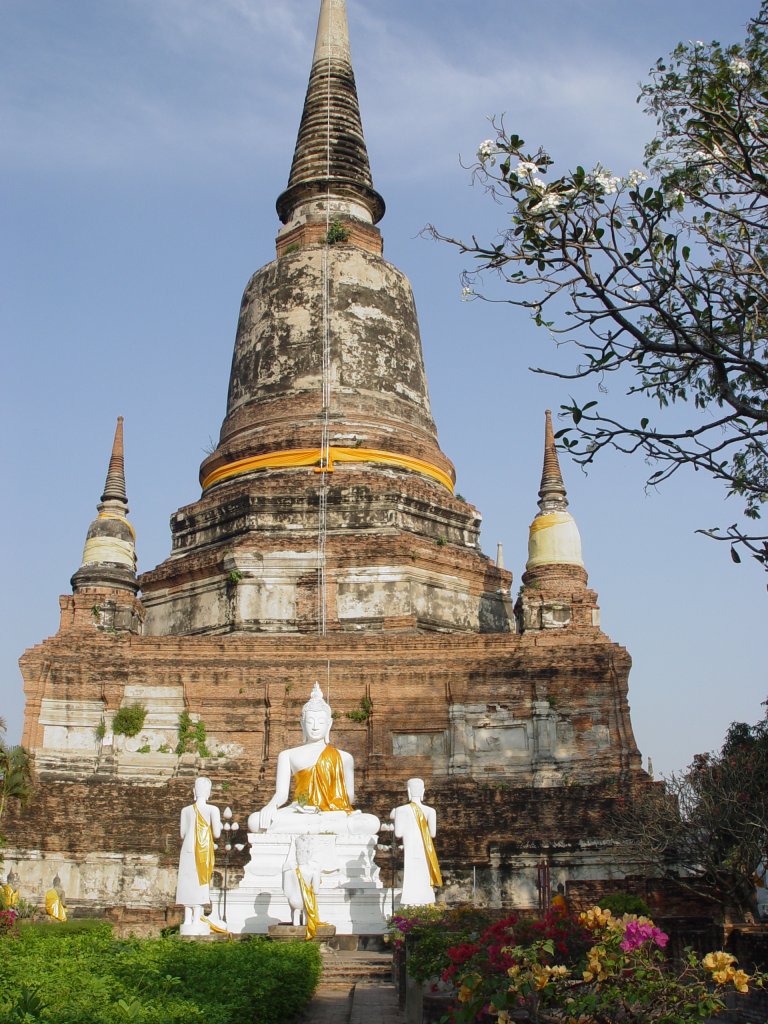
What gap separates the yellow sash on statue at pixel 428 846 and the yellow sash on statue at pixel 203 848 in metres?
2.73

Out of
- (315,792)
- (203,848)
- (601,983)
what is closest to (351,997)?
(203,848)

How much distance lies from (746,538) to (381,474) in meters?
16.4

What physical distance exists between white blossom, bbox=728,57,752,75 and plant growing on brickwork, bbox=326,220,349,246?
1896cm

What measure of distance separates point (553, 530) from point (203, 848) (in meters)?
11.8

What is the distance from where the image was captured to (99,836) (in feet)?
60.8

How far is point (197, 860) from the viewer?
14.5 meters

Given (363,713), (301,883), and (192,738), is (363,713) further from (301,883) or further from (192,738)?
(301,883)

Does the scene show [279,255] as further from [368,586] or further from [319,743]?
[319,743]

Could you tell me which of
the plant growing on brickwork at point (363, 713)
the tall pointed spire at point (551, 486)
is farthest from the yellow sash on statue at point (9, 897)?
the tall pointed spire at point (551, 486)

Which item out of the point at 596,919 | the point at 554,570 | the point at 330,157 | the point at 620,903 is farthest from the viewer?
the point at 330,157

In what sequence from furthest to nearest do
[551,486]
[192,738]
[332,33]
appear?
1. [332,33]
2. [551,486]
3. [192,738]

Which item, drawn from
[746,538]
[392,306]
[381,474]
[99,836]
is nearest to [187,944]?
[746,538]

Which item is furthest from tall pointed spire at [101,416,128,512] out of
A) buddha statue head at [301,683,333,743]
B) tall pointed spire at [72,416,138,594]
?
buddha statue head at [301,683,333,743]

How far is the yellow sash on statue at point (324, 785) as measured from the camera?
16.6m
